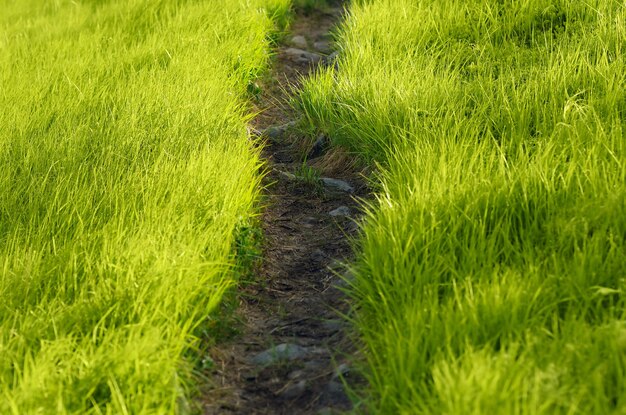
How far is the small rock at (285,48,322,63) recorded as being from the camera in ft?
24.2

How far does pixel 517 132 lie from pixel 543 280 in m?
1.36

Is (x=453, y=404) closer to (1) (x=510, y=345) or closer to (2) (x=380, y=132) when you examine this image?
(1) (x=510, y=345)

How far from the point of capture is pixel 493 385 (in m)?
2.55

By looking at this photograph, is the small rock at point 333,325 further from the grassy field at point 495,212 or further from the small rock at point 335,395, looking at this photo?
the small rock at point 335,395

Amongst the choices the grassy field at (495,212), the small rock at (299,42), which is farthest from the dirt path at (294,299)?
the small rock at (299,42)

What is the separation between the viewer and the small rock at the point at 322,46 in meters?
7.52

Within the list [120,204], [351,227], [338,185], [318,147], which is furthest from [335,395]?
[318,147]

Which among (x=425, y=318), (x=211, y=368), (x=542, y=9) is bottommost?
(x=211, y=368)

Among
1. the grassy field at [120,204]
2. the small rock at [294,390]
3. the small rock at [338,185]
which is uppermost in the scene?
the grassy field at [120,204]

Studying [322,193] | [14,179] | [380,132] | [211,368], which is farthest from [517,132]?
[14,179]

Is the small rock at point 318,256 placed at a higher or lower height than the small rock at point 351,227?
lower

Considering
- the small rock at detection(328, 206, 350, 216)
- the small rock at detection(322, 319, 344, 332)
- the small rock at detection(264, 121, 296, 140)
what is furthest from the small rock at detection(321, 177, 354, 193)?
the small rock at detection(322, 319, 344, 332)

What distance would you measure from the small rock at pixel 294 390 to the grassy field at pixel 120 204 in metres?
0.38

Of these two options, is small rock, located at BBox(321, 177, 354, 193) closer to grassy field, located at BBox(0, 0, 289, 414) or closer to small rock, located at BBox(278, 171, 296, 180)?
small rock, located at BBox(278, 171, 296, 180)
